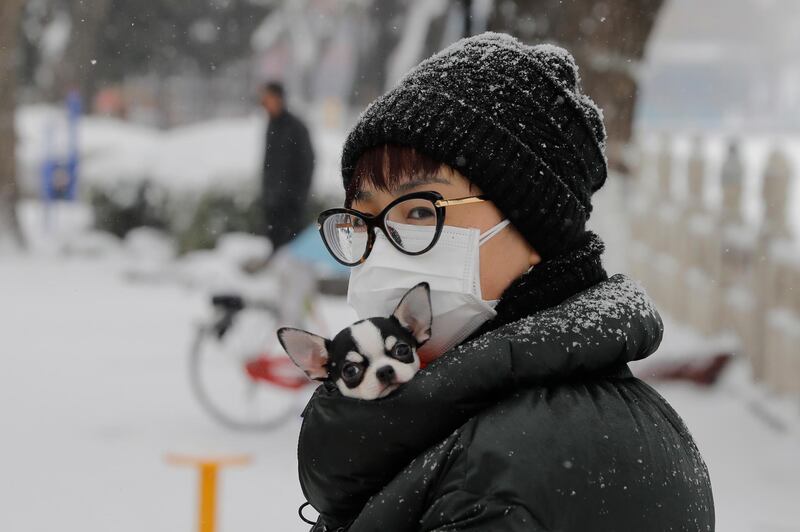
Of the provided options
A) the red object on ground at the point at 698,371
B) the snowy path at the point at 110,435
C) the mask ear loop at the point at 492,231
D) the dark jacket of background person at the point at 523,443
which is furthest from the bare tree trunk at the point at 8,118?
the dark jacket of background person at the point at 523,443

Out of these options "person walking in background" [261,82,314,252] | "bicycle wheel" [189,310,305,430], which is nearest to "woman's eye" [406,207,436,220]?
"bicycle wheel" [189,310,305,430]

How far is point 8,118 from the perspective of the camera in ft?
52.4

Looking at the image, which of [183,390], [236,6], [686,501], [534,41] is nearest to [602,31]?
[534,41]

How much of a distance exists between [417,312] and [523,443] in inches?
14.3

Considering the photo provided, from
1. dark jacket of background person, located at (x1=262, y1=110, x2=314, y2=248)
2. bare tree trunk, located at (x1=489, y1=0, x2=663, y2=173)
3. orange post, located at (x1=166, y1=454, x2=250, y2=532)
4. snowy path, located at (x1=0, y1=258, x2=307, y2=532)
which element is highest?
bare tree trunk, located at (x1=489, y1=0, x2=663, y2=173)

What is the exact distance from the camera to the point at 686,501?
130 centimetres

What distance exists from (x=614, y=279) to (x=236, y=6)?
3476cm

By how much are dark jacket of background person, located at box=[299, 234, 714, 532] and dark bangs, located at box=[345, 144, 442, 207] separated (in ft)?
0.86

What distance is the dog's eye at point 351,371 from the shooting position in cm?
146

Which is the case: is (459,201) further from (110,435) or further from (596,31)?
(110,435)

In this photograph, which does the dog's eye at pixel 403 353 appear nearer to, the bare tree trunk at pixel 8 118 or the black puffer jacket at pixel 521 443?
the black puffer jacket at pixel 521 443

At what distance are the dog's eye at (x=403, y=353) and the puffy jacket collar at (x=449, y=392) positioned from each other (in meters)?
0.14

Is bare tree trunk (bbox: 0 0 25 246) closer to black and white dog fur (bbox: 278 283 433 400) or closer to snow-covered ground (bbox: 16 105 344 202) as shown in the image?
snow-covered ground (bbox: 16 105 344 202)

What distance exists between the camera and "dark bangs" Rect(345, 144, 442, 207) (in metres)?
1.46
